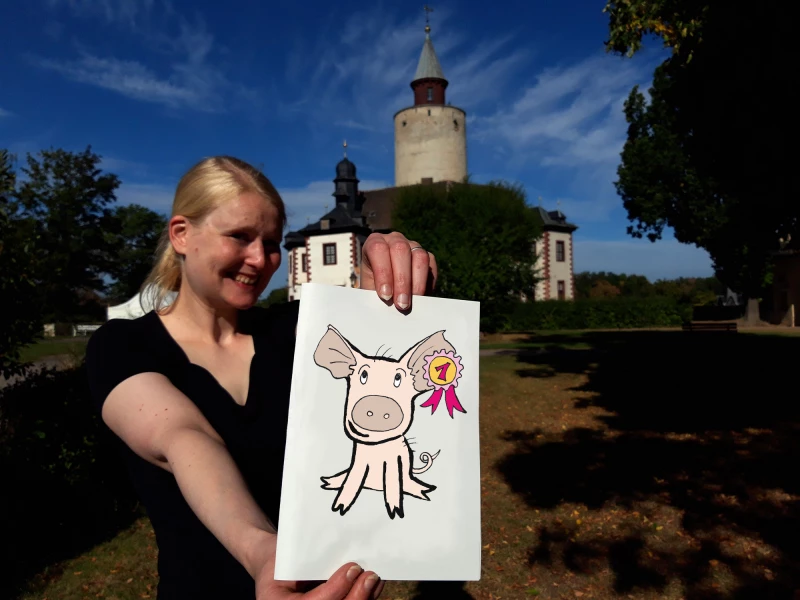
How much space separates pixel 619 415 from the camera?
396 inches

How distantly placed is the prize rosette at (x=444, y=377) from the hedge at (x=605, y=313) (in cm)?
3845

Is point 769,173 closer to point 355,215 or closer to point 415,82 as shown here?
point 355,215

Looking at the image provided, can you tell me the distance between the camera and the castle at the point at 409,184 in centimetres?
4731

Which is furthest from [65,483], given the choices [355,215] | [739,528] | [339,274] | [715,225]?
[355,215]

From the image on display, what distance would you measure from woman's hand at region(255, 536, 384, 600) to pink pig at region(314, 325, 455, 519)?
0.64 feet

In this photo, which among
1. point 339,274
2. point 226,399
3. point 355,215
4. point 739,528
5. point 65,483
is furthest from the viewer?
point 355,215

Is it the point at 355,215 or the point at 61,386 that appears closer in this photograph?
the point at 61,386

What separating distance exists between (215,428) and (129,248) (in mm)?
58485

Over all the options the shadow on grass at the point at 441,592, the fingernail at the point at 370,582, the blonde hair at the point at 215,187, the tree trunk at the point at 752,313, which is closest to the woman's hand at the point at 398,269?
the blonde hair at the point at 215,187

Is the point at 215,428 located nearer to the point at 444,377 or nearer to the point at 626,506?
the point at 444,377

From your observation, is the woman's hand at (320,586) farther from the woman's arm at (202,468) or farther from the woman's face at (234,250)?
the woman's face at (234,250)

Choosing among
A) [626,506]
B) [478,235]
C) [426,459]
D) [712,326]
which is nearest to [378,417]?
[426,459]

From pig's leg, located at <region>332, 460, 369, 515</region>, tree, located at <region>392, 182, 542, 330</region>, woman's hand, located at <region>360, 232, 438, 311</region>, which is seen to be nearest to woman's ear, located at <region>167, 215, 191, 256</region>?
woman's hand, located at <region>360, 232, 438, 311</region>

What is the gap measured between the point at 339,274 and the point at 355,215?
7.22 m
